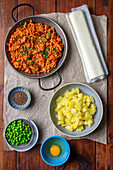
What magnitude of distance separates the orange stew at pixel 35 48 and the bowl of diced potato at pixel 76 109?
1.26 feet

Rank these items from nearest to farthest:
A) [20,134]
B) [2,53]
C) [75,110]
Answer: [75,110]
[20,134]
[2,53]

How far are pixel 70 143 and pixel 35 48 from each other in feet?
4.17

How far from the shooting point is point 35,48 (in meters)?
2.45

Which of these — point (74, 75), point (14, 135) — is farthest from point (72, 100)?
point (14, 135)

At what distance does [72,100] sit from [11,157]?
1074 mm

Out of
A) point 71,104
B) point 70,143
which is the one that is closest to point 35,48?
point 71,104

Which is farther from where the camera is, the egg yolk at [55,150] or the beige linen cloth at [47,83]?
the beige linen cloth at [47,83]

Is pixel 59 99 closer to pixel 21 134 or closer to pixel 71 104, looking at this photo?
pixel 71 104

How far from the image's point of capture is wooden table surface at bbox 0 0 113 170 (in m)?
2.47

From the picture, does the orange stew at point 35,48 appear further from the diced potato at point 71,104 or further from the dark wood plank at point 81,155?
the dark wood plank at point 81,155

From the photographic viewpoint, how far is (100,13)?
8.38 ft

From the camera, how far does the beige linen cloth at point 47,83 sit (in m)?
2.50

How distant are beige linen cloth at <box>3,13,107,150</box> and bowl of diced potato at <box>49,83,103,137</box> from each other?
9cm

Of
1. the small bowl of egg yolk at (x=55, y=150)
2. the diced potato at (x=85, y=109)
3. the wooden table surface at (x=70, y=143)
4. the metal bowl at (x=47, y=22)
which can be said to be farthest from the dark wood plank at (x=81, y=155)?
the metal bowl at (x=47, y=22)
